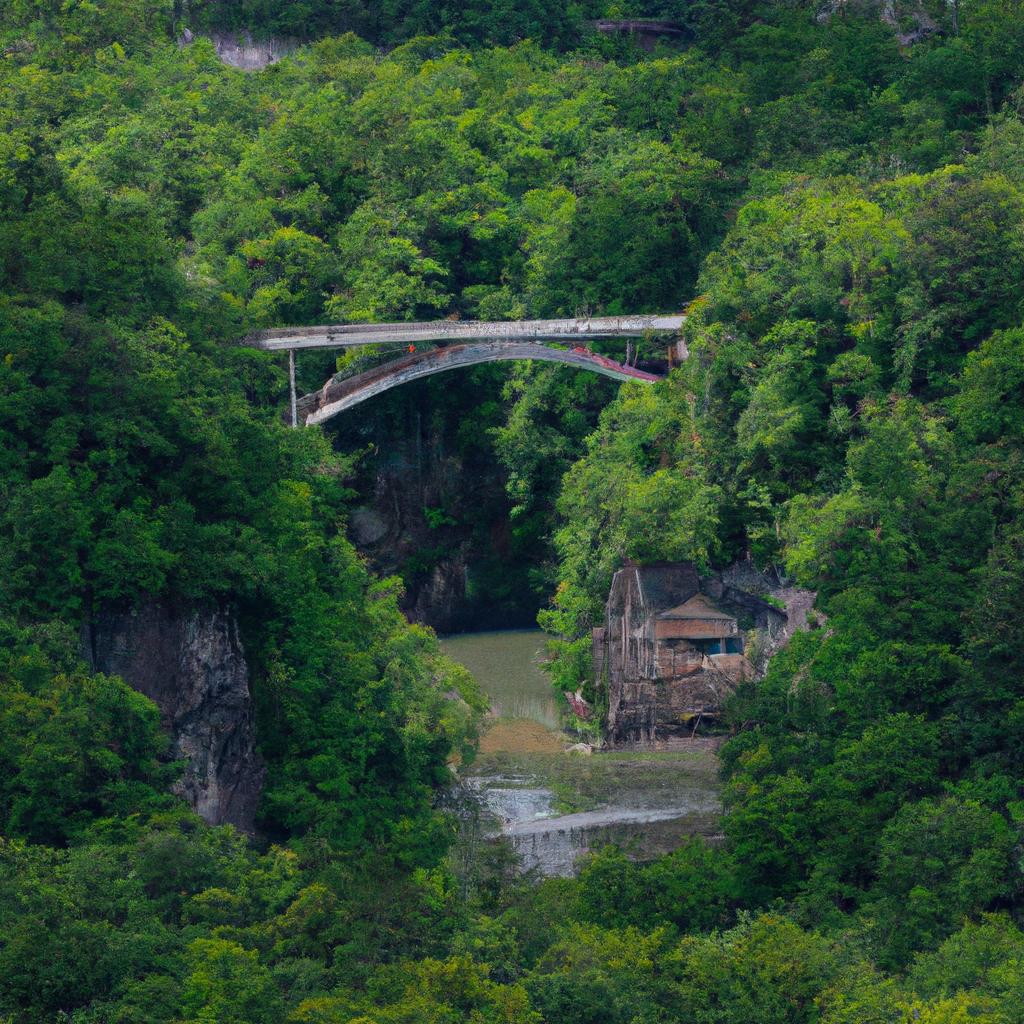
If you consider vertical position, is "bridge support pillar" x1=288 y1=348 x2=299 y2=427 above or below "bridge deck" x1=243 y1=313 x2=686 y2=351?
below

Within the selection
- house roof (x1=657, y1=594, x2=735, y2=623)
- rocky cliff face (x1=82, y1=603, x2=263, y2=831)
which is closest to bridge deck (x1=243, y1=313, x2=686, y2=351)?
house roof (x1=657, y1=594, x2=735, y2=623)

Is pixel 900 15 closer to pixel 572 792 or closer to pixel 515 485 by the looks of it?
pixel 515 485

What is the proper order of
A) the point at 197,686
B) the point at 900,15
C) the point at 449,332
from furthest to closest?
the point at 900,15 → the point at 449,332 → the point at 197,686

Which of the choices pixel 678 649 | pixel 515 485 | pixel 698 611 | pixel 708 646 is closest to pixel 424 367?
pixel 515 485

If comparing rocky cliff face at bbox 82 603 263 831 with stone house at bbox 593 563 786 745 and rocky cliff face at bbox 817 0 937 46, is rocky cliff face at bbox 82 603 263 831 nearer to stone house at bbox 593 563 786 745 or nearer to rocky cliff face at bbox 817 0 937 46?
stone house at bbox 593 563 786 745

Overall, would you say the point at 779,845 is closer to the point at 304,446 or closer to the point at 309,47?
the point at 304,446

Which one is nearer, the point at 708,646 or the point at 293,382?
the point at 708,646
